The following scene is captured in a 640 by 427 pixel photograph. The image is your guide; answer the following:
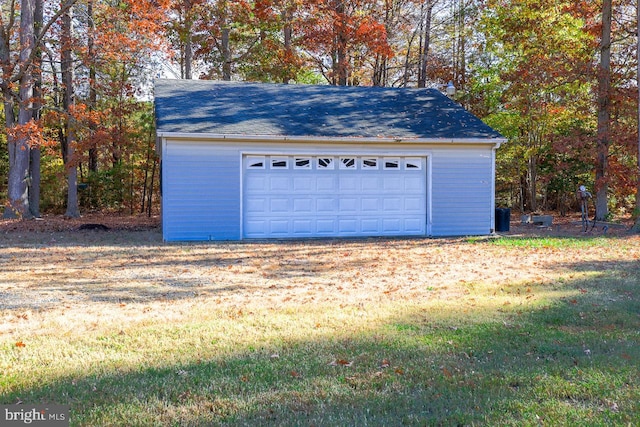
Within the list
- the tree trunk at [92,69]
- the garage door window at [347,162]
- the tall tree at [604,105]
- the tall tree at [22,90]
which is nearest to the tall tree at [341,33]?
the tree trunk at [92,69]

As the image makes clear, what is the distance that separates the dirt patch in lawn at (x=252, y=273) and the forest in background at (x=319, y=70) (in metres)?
5.99

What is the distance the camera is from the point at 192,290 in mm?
7078

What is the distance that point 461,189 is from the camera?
14.8 meters

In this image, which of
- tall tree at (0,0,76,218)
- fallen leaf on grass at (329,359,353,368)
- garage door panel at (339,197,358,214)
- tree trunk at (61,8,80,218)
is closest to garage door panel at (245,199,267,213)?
garage door panel at (339,197,358,214)

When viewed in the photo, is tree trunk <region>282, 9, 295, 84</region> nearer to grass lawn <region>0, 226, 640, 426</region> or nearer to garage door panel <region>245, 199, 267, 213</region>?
garage door panel <region>245, 199, 267, 213</region>

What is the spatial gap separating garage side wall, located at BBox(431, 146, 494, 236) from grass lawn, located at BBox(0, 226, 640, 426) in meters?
5.51

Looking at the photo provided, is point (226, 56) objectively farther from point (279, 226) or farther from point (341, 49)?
point (279, 226)

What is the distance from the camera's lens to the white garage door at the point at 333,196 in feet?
45.1

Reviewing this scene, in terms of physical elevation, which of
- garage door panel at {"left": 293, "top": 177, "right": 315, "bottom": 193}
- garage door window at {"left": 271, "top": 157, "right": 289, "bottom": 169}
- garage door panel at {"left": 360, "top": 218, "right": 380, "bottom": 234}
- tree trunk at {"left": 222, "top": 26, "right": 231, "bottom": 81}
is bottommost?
garage door panel at {"left": 360, "top": 218, "right": 380, "bottom": 234}

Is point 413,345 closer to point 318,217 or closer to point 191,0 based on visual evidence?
point 318,217

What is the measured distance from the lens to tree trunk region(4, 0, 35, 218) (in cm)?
1711

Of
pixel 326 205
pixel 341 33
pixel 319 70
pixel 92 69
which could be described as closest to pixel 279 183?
pixel 326 205

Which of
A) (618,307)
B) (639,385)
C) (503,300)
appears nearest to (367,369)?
(639,385)

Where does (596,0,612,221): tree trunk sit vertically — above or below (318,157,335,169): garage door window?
above
